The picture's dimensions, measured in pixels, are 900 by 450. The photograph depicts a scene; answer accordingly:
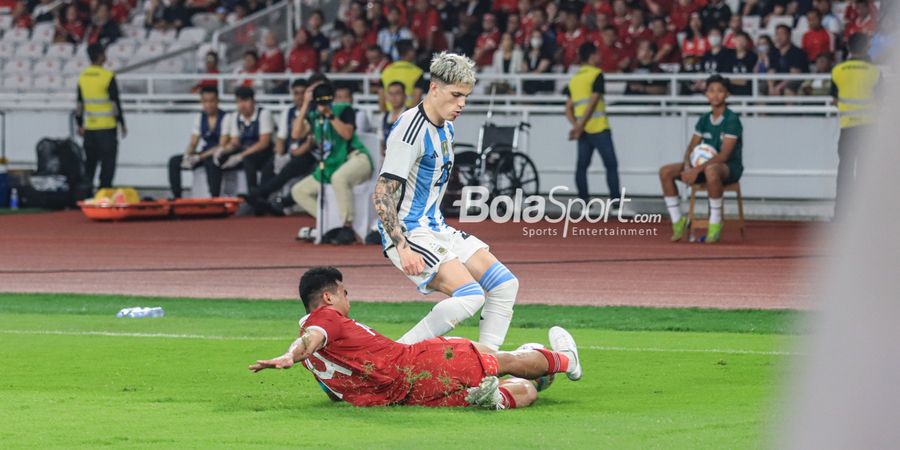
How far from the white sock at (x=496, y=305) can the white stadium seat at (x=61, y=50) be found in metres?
24.7

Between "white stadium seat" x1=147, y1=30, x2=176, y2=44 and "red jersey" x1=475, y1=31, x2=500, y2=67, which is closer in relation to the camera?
"red jersey" x1=475, y1=31, x2=500, y2=67

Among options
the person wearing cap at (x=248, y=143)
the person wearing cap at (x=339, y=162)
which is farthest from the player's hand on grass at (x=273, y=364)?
the person wearing cap at (x=248, y=143)

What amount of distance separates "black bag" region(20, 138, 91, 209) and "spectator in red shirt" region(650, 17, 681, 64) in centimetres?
978

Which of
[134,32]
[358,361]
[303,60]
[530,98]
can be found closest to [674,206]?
[530,98]

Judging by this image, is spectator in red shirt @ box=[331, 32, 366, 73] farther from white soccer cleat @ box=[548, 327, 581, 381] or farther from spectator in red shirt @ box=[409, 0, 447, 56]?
white soccer cleat @ box=[548, 327, 581, 381]

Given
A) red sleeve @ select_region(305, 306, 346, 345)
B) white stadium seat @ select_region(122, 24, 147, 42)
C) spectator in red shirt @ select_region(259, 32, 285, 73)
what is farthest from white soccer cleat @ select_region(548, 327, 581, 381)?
white stadium seat @ select_region(122, 24, 147, 42)

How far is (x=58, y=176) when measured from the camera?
79.7 feet

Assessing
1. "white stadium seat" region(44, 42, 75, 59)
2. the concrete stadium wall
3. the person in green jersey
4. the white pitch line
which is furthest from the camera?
"white stadium seat" region(44, 42, 75, 59)

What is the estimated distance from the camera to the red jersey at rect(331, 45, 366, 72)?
2553 cm

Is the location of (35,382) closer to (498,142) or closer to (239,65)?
(498,142)

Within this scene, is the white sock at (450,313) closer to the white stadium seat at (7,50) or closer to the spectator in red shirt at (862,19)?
the spectator in red shirt at (862,19)

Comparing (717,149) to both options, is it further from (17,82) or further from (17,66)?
(17,66)

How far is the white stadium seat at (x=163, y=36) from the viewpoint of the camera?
29.6 m

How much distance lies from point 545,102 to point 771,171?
4160mm
